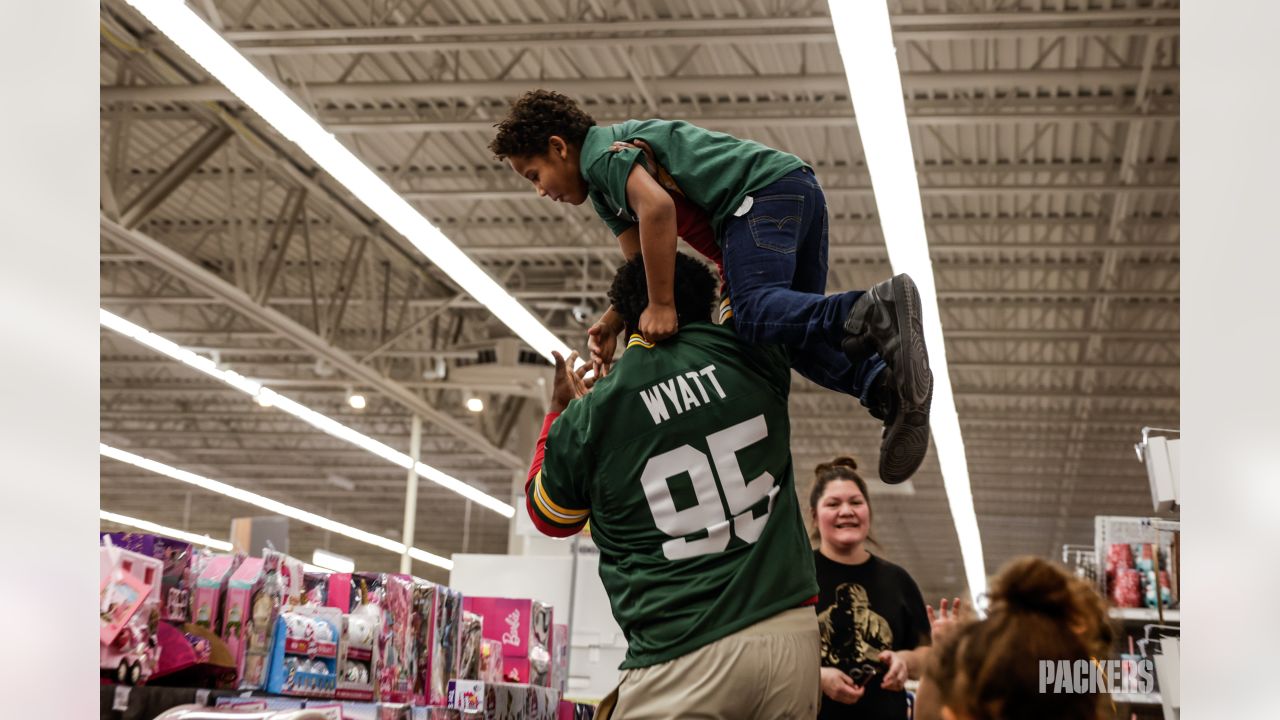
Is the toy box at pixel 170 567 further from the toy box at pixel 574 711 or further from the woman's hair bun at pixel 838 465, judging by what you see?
the woman's hair bun at pixel 838 465

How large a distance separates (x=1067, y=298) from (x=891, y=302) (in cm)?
1196

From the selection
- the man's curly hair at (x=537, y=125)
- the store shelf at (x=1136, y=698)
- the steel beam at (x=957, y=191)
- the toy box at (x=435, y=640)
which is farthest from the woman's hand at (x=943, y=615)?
the steel beam at (x=957, y=191)

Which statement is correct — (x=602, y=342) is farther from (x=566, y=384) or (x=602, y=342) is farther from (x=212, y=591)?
(x=212, y=591)

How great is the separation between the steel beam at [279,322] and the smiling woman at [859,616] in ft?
27.1

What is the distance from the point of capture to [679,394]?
7.75 ft

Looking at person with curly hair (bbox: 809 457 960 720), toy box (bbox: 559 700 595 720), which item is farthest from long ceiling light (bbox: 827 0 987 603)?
toy box (bbox: 559 700 595 720)

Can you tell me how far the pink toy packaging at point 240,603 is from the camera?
291 cm

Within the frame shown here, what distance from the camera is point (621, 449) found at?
238cm

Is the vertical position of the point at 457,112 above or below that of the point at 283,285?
above

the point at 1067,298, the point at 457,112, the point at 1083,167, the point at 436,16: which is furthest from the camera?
the point at 1067,298

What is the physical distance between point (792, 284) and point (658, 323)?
0.42m

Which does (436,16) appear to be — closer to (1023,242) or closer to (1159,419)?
(1023,242)

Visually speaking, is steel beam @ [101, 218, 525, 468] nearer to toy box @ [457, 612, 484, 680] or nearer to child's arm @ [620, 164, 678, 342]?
toy box @ [457, 612, 484, 680]
